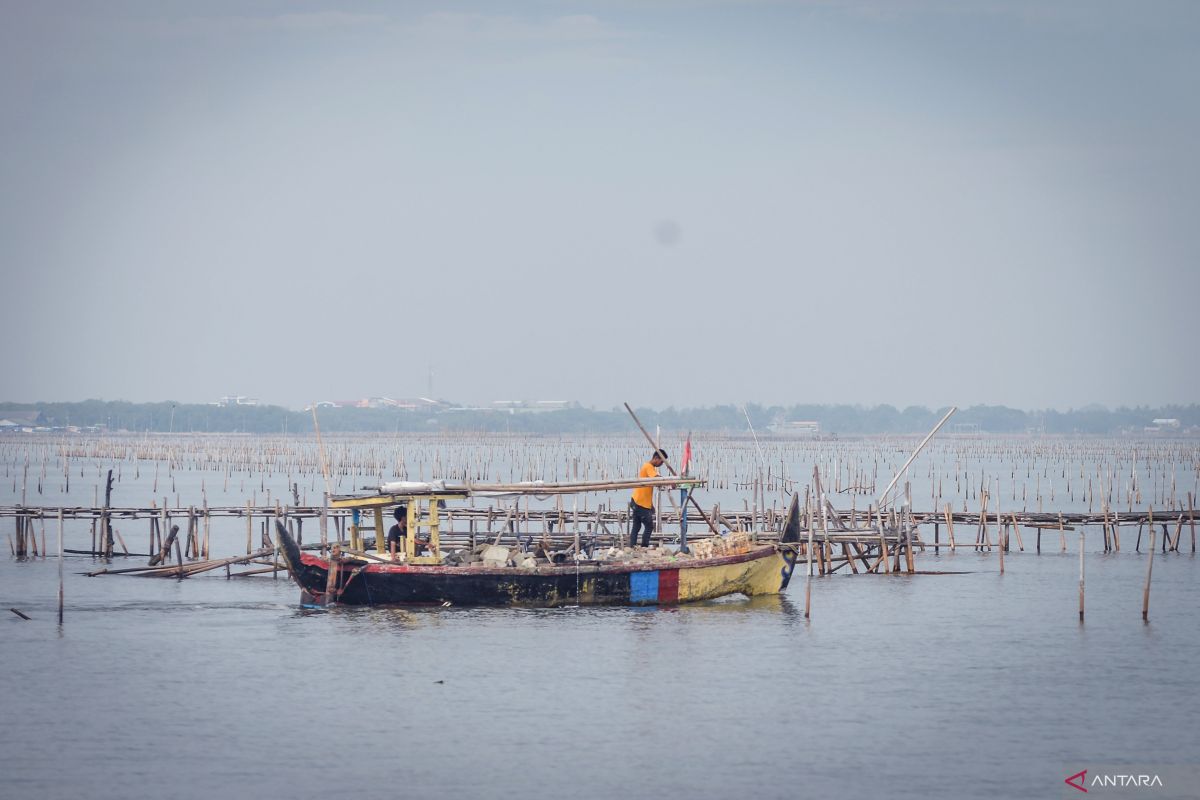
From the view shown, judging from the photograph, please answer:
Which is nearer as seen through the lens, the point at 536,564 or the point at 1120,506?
the point at 536,564

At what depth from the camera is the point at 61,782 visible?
53.0 feet

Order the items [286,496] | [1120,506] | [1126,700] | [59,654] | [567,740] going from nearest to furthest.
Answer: [567,740], [1126,700], [59,654], [1120,506], [286,496]

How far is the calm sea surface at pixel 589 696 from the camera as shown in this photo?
54.6ft

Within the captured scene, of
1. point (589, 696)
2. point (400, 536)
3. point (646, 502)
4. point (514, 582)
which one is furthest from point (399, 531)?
point (589, 696)

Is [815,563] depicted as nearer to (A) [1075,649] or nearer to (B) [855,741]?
(A) [1075,649]

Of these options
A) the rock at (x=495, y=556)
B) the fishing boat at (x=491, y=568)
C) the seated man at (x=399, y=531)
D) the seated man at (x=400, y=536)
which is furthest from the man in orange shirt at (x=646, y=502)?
the seated man at (x=399, y=531)

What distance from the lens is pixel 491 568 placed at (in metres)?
27.0

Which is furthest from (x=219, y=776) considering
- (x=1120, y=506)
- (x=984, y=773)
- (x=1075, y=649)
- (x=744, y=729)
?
(x=1120, y=506)

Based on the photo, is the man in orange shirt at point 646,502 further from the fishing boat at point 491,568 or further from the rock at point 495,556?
the rock at point 495,556

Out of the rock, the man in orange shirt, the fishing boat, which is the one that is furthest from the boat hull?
the man in orange shirt

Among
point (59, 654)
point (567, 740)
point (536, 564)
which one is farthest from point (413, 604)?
point (567, 740)

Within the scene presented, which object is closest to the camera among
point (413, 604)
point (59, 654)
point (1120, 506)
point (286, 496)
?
point (59, 654)

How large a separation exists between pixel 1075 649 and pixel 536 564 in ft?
33.5

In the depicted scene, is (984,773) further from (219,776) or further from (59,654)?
(59,654)
